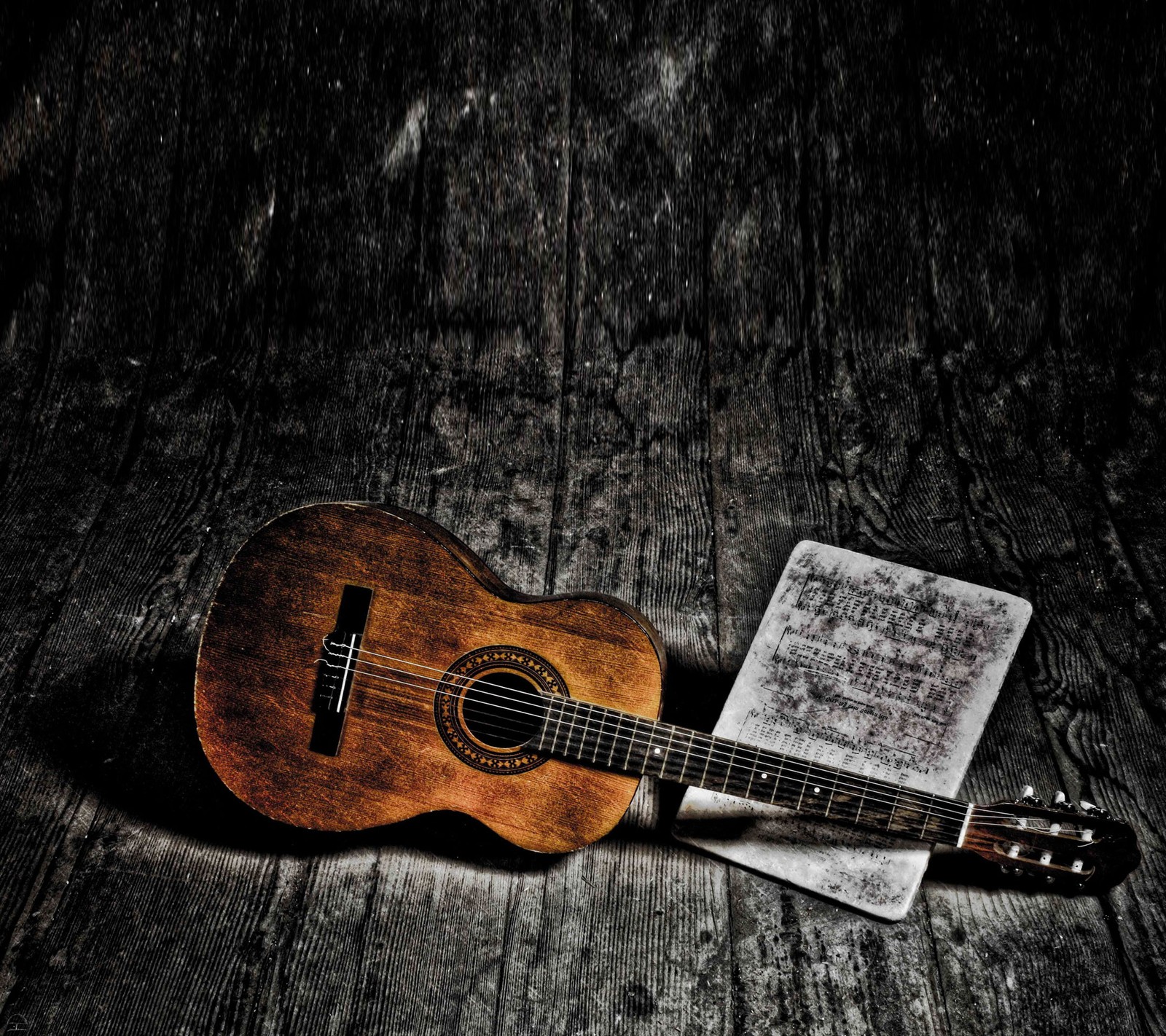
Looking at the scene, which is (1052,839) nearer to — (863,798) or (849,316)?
(863,798)

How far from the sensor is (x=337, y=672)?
120 cm

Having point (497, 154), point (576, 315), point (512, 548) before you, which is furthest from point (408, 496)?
point (497, 154)

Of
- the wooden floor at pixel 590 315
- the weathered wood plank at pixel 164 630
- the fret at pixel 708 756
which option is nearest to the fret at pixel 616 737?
the fret at pixel 708 756

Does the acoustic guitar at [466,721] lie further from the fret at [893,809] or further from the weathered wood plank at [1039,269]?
the weathered wood plank at [1039,269]

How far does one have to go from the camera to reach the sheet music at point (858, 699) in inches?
49.2

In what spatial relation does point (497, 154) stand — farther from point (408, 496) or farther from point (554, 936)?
point (554, 936)

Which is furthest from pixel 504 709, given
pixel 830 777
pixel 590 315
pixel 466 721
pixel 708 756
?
pixel 590 315

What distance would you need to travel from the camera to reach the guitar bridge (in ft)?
3.90

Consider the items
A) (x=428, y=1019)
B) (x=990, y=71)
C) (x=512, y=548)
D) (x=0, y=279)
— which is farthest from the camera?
(x=0, y=279)

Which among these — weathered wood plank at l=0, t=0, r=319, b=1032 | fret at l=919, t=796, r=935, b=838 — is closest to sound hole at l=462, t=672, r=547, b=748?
weathered wood plank at l=0, t=0, r=319, b=1032

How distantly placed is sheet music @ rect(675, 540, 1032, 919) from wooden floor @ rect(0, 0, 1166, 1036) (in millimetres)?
86

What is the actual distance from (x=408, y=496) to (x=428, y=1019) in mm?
901

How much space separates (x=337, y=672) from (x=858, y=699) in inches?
30.9

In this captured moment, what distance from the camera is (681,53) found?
1.88m
